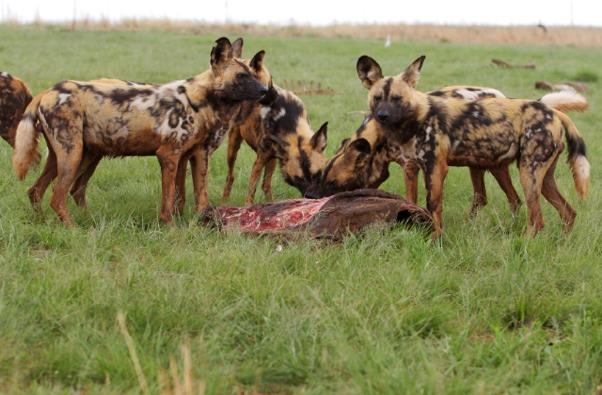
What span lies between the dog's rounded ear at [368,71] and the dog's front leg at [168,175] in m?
1.40

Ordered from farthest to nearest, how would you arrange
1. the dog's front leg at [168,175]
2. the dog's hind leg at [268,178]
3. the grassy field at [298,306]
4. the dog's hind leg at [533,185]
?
the dog's hind leg at [268,178] → the dog's front leg at [168,175] → the dog's hind leg at [533,185] → the grassy field at [298,306]

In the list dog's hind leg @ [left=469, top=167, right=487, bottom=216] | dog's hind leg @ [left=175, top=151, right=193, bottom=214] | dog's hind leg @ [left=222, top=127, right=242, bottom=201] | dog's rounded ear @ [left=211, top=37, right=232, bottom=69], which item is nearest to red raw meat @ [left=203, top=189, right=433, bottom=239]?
dog's hind leg @ [left=175, top=151, right=193, bottom=214]

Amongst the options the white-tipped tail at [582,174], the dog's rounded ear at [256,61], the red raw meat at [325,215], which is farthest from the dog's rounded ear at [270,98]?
the white-tipped tail at [582,174]

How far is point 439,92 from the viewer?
241 inches

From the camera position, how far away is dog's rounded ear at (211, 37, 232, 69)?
5.39 meters

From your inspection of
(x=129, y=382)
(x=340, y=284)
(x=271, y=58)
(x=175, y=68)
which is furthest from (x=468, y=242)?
(x=271, y=58)

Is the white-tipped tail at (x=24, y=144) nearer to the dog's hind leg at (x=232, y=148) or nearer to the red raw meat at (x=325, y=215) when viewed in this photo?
the red raw meat at (x=325, y=215)

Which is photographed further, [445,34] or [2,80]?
[445,34]

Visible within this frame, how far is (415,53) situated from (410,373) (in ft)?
55.3

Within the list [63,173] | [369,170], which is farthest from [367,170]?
[63,173]

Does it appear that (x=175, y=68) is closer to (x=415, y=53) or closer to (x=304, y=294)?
(x=415, y=53)

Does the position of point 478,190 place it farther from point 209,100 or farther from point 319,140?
point 209,100

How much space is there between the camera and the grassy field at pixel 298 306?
9.58 ft

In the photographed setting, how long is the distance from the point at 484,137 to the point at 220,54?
1881mm
